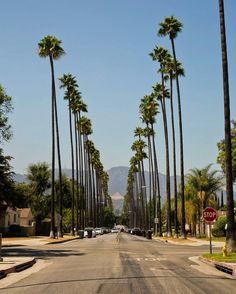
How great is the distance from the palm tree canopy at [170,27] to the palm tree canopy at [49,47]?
39.4 ft

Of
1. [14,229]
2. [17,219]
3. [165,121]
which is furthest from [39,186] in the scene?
[165,121]

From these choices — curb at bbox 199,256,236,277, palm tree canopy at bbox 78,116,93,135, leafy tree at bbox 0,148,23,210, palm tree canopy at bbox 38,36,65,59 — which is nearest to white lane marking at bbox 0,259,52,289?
curb at bbox 199,256,236,277

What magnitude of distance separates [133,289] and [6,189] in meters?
43.5

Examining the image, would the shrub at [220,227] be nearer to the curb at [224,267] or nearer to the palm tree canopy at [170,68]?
the palm tree canopy at [170,68]

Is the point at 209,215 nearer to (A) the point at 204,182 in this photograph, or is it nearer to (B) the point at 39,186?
(A) the point at 204,182

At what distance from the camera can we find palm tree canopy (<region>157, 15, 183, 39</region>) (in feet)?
199

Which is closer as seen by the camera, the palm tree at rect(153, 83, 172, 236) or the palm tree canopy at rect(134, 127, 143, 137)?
the palm tree at rect(153, 83, 172, 236)

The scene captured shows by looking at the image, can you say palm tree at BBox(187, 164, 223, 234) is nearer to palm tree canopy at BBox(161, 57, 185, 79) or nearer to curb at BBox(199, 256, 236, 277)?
palm tree canopy at BBox(161, 57, 185, 79)

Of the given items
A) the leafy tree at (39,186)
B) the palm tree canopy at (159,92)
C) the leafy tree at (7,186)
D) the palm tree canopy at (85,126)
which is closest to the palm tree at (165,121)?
the palm tree canopy at (159,92)

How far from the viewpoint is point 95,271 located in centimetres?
1944

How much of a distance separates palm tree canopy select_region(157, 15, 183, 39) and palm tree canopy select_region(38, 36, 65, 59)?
1201 cm

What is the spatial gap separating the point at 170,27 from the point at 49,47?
14196 mm

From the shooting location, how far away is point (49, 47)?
2470 inches

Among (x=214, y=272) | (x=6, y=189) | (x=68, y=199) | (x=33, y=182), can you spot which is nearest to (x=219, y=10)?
(x=214, y=272)
